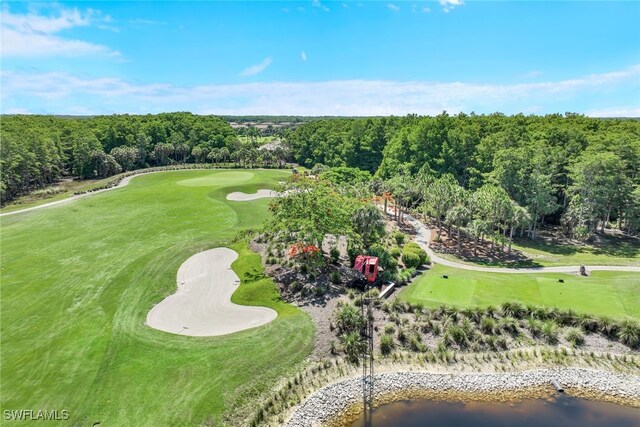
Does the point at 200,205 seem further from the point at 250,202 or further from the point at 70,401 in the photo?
the point at 70,401

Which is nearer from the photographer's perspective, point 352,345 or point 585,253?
point 352,345

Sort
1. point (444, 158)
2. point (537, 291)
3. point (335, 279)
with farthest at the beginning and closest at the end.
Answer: point (444, 158) < point (335, 279) < point (537, 291)

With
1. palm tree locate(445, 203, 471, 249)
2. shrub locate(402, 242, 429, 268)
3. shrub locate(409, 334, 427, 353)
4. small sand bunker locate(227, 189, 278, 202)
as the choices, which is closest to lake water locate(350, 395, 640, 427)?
shrub locate(409, 334, 427, 353)

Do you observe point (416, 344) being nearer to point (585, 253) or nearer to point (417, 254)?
point (417, 254)

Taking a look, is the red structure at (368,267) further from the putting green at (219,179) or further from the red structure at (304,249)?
the putting green at (219,179)

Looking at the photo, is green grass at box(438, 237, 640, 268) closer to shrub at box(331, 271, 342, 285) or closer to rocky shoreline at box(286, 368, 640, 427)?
shrub at box(331, 271, 342, 285)

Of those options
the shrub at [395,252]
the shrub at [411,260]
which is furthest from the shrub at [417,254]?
the shrub at [395,252]

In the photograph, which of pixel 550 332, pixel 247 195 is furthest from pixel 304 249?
pixel 247 195

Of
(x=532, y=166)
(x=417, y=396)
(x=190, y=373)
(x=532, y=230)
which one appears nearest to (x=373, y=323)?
(x=417, y=396)
